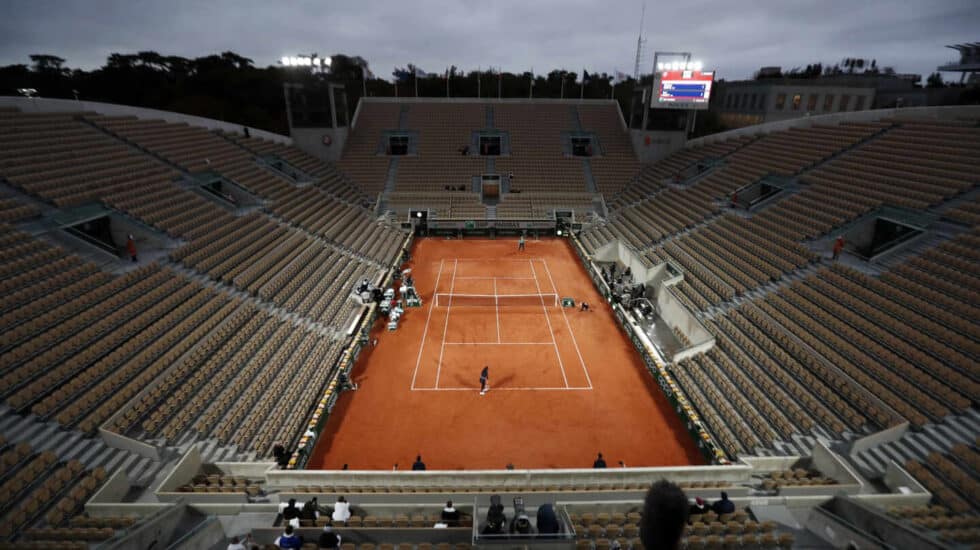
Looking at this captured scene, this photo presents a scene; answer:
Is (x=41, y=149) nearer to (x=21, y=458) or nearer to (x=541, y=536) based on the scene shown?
(x=21, y=458)

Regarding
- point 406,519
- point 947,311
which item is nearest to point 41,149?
point 406,519

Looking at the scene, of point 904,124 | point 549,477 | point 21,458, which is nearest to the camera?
point 21,458

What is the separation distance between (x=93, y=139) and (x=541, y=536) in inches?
1078

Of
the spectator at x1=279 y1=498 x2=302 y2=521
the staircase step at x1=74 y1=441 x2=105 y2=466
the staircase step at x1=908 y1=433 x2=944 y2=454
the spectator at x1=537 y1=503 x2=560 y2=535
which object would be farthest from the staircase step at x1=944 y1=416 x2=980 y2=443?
the staircase step at x1=74 y1=441 x2=105 y2=466

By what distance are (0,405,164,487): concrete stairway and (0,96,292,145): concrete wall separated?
19.4m

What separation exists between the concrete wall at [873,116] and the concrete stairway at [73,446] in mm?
36085

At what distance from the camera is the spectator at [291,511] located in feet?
29.5

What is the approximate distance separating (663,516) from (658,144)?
40.1 meters

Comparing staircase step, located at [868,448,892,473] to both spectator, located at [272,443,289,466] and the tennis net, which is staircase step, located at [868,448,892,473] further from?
spectator, located at [272,443,289,466]

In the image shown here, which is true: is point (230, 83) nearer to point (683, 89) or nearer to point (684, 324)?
point (683, 89)

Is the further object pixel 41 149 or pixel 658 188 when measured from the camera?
pixel 658 188

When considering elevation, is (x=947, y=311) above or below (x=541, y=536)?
above

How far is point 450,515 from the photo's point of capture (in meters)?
9.10

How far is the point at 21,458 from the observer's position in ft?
29.3
